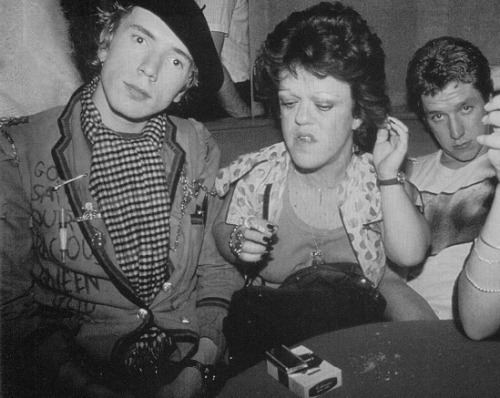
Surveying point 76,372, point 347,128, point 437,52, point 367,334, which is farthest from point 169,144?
point 437,52

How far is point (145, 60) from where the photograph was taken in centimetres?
138

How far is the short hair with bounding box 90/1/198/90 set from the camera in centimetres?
147

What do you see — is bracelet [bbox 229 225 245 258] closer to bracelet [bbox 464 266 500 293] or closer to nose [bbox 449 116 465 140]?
bracelet [bbox 464 266 500 293]

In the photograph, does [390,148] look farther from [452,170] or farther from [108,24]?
[108,24]

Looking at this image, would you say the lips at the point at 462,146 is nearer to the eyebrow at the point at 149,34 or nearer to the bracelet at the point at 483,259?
the bracelet at the point at 483,259

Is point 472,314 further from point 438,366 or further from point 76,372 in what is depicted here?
point 76,372

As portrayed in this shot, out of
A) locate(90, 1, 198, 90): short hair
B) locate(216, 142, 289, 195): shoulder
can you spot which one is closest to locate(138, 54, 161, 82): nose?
locate(90, 1, 198, 90): short hair

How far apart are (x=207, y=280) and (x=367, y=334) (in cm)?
64

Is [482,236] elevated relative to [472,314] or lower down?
elevated

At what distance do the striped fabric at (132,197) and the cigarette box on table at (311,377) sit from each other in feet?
1.93

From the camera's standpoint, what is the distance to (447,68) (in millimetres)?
1869

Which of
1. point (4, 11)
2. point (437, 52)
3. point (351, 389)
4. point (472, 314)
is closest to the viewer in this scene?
point (351, 389)

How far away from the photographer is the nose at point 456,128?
181 centimetres

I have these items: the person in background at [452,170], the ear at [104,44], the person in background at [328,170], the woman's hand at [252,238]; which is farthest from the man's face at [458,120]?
the ear at [104,44]
